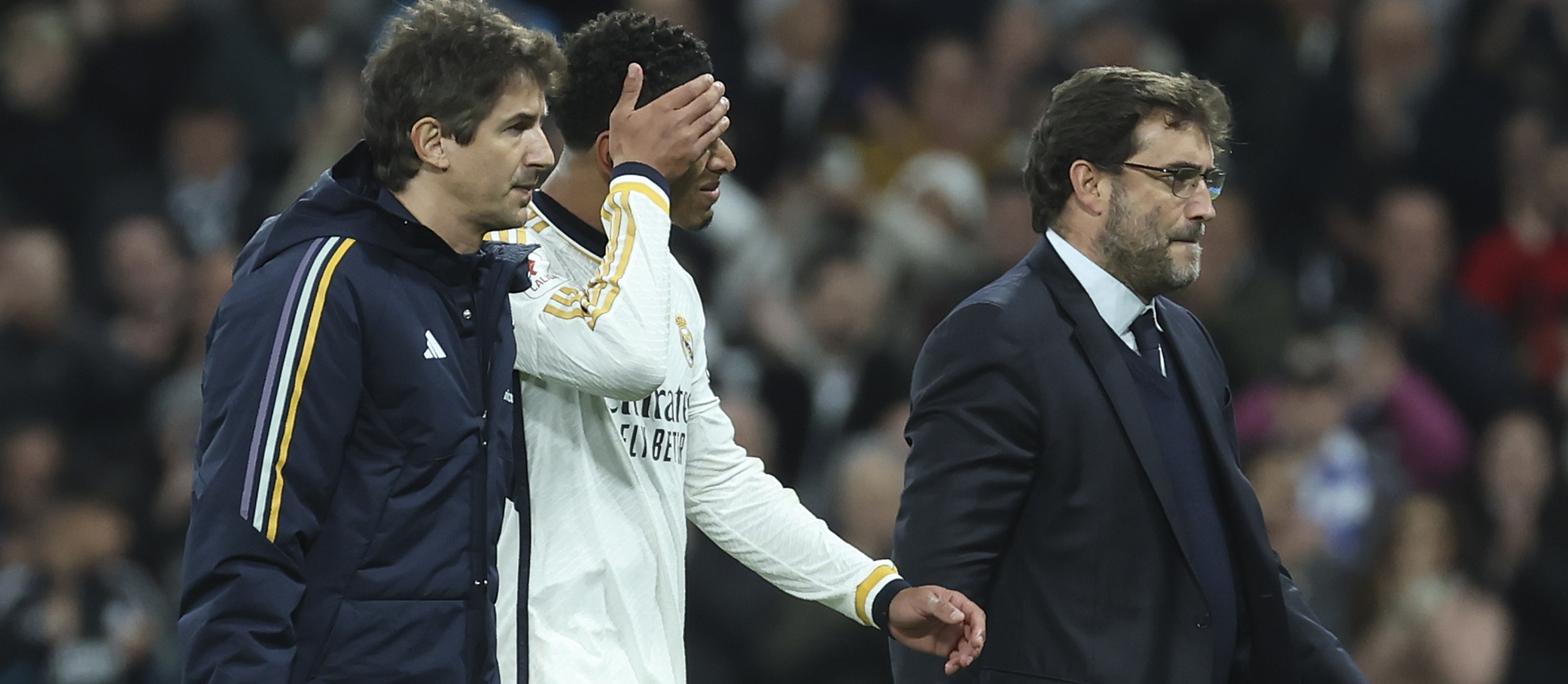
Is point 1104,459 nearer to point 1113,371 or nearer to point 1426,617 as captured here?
point 1113,371

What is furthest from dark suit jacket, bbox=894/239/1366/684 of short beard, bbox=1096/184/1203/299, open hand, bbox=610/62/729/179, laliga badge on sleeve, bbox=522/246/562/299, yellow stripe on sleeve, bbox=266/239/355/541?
yellow stripe on sleeve, bbox=266/239/355/541

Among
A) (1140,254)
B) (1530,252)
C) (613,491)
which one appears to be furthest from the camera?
(1530,252)

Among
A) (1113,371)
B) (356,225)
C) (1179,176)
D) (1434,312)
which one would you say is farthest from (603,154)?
(1434,312)

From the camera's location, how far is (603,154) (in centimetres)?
322

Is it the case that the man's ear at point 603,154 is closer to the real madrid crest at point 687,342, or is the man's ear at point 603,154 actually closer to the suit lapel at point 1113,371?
the real madrid crest at point 687,342

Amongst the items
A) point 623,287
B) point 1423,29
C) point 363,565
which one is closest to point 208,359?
point 363,565

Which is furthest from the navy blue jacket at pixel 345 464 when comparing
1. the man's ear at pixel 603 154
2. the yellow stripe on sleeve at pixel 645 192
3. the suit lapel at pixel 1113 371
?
the suit lapel at pixel 1113 371

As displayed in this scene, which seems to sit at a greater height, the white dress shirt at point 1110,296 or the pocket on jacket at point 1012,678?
the white dress shirt at point 1110,296

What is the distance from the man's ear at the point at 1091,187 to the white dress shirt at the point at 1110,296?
90mm

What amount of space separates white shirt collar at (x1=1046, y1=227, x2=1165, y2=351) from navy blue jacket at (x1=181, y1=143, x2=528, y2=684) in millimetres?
1241

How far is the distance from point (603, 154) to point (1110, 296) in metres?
0.97

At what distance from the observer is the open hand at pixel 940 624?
Result: 3170mm

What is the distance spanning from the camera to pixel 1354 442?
7.38 metres

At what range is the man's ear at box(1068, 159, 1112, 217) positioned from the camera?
142 inches
